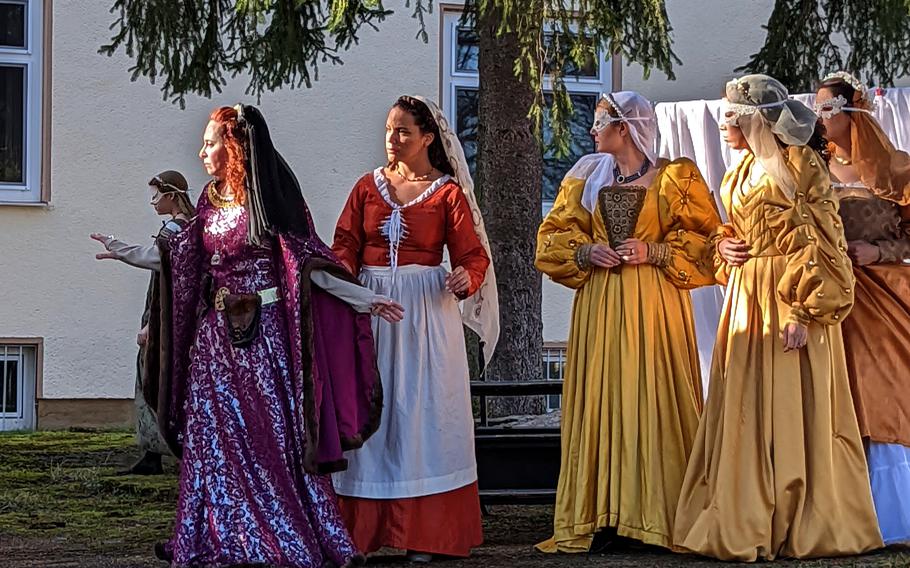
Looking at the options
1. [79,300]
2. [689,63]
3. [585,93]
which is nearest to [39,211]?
[79,300]

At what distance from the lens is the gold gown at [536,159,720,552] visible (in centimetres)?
575

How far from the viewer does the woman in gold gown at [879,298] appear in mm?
5812

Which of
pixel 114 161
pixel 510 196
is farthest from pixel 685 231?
pixel 114 161

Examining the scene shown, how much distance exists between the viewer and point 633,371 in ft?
19.0

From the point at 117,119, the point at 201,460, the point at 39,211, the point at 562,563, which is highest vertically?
the point at 117,119

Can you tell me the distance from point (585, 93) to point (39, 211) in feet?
13.3

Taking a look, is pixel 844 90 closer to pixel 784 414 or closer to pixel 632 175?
pixel 632 175

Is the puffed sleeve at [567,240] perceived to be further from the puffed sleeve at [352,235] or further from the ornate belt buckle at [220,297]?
the ornate belt buckle at [220,297]

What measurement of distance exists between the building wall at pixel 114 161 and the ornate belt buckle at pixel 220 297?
5494 mm

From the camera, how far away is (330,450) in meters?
5.43

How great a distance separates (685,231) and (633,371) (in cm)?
58

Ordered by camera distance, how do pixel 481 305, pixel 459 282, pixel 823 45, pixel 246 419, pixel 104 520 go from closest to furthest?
pixel 246 419 → pixel 459 282 → pixel 481 305 → pixel 104 520 → pixel 823 45

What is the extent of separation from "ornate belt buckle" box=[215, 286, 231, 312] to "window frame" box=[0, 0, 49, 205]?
5626 mm

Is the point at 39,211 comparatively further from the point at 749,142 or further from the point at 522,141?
the point at 749,142
